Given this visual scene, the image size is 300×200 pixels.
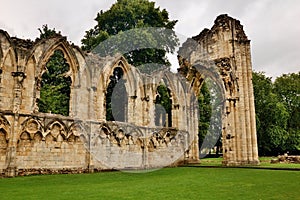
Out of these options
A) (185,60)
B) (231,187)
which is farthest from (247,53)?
(231,187)

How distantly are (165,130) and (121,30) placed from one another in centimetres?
1089

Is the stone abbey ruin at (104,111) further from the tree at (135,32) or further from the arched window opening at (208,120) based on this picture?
the arched window opening at (208,120)

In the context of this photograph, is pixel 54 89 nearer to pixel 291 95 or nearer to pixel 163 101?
pixel 163 101

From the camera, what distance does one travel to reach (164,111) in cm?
2367

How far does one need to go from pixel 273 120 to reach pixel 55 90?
1936 cm

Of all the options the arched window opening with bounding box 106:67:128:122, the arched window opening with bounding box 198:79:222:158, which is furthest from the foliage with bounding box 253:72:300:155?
the arched window opening with bounding box 106:67:128:122

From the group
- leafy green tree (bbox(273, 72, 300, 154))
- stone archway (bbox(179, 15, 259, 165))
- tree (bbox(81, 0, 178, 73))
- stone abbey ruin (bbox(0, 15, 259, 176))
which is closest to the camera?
stone abbey ruin (bbox(0, 15, 259, 176))

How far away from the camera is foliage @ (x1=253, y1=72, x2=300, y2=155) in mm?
27625

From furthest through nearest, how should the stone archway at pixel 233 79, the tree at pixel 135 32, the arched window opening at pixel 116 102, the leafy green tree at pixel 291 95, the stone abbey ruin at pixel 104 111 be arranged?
1. the leafy green tree at pixel 291 95
2. the tree at pixel 135 32
3. the arched window opening at pixel 116 102
4. the stone archway at pixel 233 79
5. the stone abbey ruin at pixel 104 111

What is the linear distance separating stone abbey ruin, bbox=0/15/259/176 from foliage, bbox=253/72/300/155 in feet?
37.0

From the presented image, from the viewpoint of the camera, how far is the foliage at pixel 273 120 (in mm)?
27625

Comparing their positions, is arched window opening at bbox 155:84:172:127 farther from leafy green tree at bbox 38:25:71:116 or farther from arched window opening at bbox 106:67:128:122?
leafy green tree at bbox 38:25:71:116

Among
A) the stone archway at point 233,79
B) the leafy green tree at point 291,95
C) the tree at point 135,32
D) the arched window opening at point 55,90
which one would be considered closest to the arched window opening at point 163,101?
the tree at point 135,32

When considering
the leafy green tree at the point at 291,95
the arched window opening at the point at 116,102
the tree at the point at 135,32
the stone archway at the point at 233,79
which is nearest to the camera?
the stone archway at the point at 233,79
